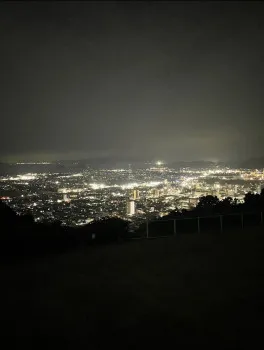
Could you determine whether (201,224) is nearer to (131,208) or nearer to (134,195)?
(131,208)

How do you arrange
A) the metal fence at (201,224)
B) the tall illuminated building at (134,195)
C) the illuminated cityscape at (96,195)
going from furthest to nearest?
the tall illuminated building at (134,195) < the illuminated cityscape at (96,195) < the metal fence at (201,224)

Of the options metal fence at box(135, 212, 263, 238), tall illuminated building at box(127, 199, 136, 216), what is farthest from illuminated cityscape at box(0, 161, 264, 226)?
metal fence at box(135, 212, 263, 238)

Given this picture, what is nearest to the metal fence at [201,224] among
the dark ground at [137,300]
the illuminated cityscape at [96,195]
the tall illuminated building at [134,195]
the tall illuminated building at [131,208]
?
the illuminated cityscape at [96,195]

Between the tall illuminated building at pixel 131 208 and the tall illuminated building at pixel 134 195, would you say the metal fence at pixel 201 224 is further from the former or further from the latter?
the tall illuminated building at pixel 134 195

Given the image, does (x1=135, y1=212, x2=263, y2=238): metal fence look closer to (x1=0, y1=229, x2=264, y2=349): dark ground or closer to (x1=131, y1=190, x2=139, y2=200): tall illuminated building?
(x1=0, y1=229, x2=264, y2=349): dark ground

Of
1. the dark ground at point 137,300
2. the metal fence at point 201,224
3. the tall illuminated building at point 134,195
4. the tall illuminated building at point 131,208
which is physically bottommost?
the dark ground at point 137,300

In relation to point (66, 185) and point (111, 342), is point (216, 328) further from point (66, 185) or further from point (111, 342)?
point (66, 185)

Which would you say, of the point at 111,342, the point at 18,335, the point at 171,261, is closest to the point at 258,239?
the point at 171,261
